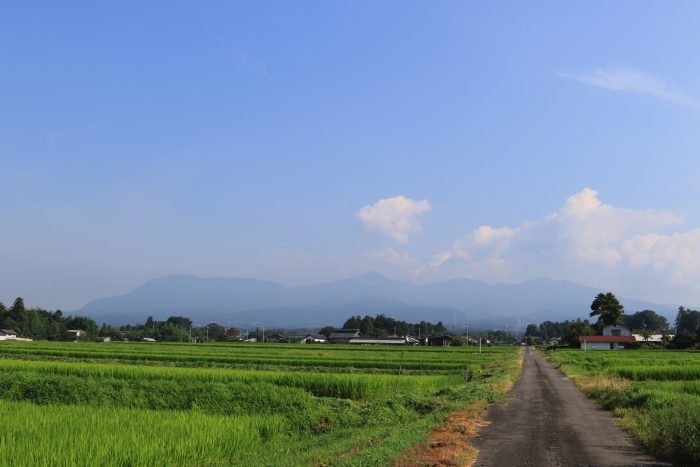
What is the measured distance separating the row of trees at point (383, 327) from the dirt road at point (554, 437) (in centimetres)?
14688

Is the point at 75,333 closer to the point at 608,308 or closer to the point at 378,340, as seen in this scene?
the point at 378,340

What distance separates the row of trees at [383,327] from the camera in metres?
172

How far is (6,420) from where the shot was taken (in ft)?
42.6

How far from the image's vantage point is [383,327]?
7146 inches

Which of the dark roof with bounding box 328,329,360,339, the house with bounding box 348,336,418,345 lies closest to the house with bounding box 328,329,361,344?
the dark roof with bounding box 328,329,360,339

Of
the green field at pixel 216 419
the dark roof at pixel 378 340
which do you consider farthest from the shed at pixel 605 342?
the green field at pixel 216 419

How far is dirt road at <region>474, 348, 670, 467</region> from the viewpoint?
10.7m

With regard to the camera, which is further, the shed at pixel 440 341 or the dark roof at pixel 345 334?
the dark roof at pixel 345 334

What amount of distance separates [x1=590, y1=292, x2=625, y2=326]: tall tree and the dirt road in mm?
100189

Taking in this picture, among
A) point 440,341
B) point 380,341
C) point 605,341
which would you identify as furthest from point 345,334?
point 605,341

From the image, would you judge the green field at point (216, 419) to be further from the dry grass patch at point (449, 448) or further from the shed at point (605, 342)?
the shed at point (605, 342)

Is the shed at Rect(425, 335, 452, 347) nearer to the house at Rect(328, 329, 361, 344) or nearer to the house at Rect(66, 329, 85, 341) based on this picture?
the house at Rect(328, 329, 361, 344)

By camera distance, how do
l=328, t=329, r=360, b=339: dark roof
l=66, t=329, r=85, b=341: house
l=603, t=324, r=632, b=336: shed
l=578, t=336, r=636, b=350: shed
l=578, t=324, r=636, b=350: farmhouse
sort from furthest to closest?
l=328, t=329, r=360, b=339: dark roof < l=66, t=329, r=85, b=341: house < l=603, t=324, r=632, b=336: shed < l=578, t=336, r=636, b=350: shed < l=578, t=324, r=636, b=350: farmhouse

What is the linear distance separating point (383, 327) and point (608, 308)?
8272 centimetres
